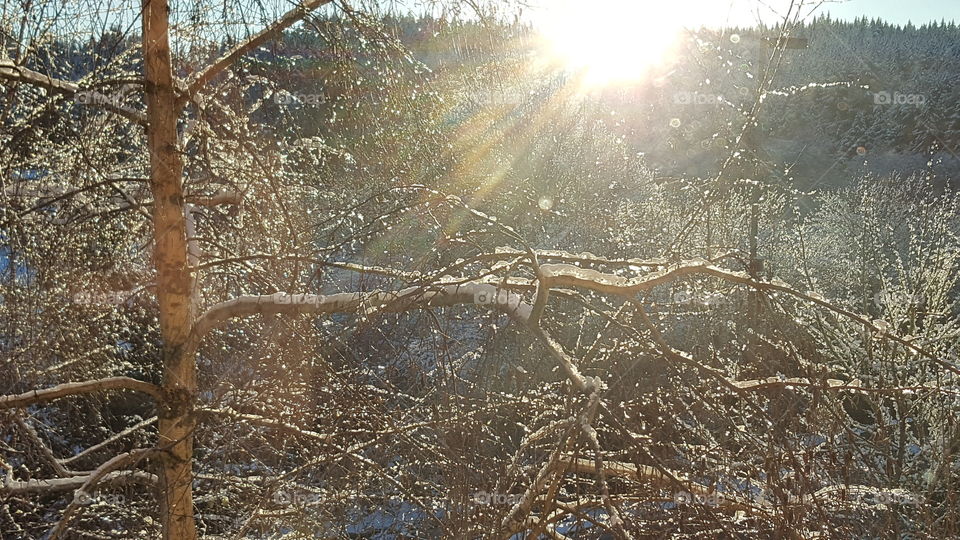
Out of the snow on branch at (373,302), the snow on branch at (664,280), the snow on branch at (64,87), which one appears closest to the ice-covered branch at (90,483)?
the snow on branch at (373,302)

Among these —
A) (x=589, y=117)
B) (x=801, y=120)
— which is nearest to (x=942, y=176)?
(x=801, y=120)

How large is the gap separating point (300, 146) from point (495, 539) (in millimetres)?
2401

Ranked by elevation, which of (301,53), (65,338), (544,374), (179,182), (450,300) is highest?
(301,53)

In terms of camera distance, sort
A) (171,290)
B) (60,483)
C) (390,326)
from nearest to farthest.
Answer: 1. (390,326)
2. (171,290)
3. (60,483)

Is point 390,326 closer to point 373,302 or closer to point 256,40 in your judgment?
point 373,302

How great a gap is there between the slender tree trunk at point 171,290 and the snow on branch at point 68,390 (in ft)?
0.41

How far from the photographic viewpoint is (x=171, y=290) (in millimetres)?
3072

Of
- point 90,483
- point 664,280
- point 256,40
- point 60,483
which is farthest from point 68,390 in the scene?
point 664,280

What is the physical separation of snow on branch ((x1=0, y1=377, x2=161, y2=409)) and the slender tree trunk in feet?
0.41

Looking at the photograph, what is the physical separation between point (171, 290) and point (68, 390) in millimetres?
593

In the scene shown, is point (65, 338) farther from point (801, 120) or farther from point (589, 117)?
point (801, 120)

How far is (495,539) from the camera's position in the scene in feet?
6.57

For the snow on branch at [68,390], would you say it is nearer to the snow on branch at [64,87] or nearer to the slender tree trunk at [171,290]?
the slender tree trunk at [171,290]

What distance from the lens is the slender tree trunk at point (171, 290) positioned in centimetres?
284
